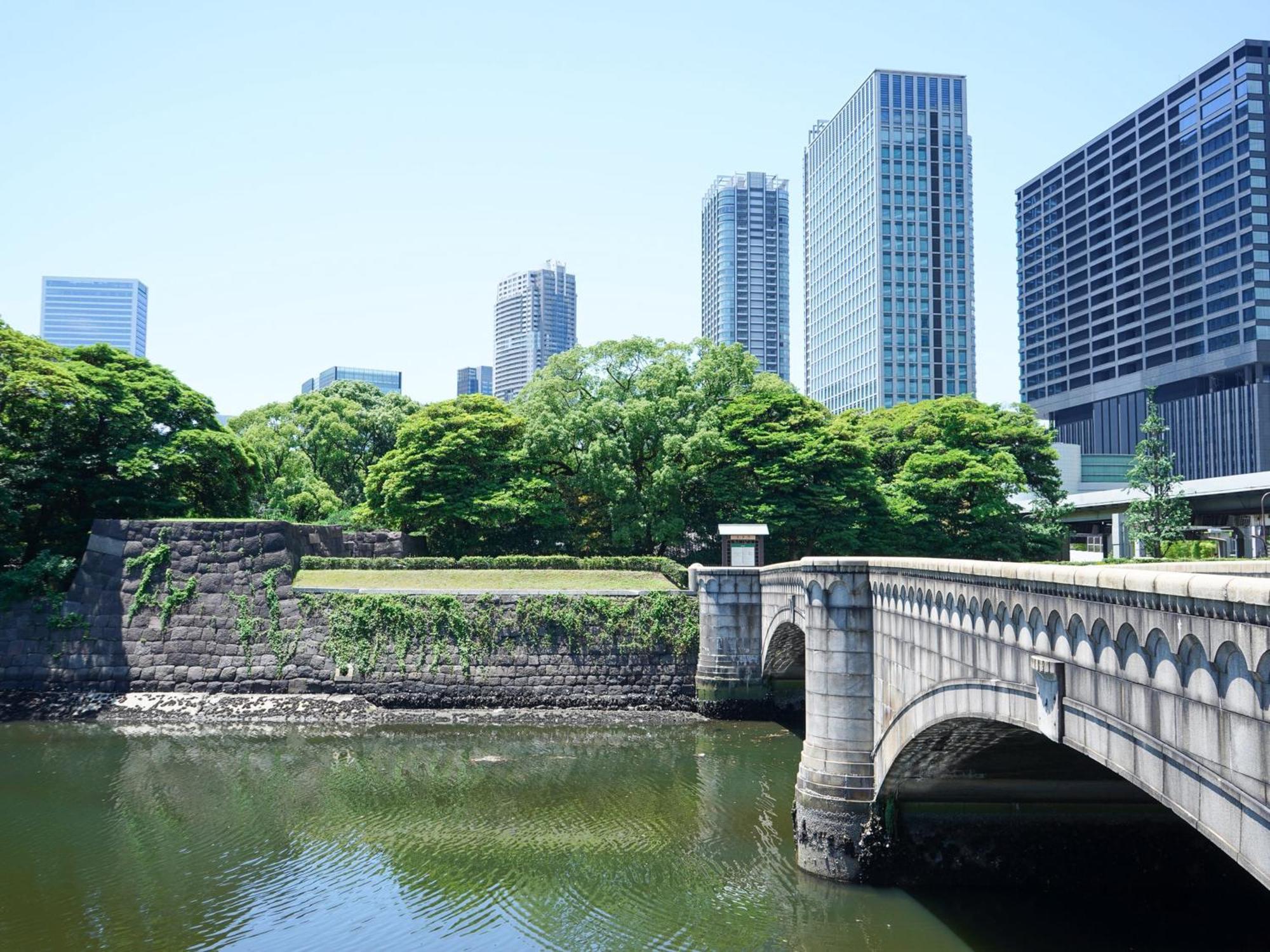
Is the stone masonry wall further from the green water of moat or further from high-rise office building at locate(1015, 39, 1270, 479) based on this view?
high-rise office building at locate(1015, 39, 1270, 479)

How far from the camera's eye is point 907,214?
13662cm

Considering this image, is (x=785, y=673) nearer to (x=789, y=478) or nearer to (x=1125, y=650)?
(x=789, y=478)

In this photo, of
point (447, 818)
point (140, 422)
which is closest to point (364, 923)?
point (447, 818)

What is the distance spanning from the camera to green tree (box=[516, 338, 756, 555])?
47812 millimetres

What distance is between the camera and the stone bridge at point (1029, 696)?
25.2ft

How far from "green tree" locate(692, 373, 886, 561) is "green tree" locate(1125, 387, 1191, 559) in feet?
56.8

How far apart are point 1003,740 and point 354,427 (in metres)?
55.0

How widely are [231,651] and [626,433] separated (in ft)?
70.4

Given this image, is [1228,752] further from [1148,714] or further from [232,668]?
[232,668]

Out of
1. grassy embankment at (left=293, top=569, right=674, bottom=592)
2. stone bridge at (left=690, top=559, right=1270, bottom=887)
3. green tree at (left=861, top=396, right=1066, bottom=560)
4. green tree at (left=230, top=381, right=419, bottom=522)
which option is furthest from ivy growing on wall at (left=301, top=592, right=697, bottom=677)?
green tree at (left=230, top=381, right=419, bottom=522)

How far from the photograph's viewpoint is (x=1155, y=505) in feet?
181

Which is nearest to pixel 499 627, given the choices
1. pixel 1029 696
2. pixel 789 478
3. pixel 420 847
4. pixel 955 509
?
pixel 420 847

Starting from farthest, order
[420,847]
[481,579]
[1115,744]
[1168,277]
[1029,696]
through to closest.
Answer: [1168,277] < [481,579] < [420,847] < [1029,696] < [1115,744]

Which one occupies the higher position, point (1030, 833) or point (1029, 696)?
point (1029, 696)
